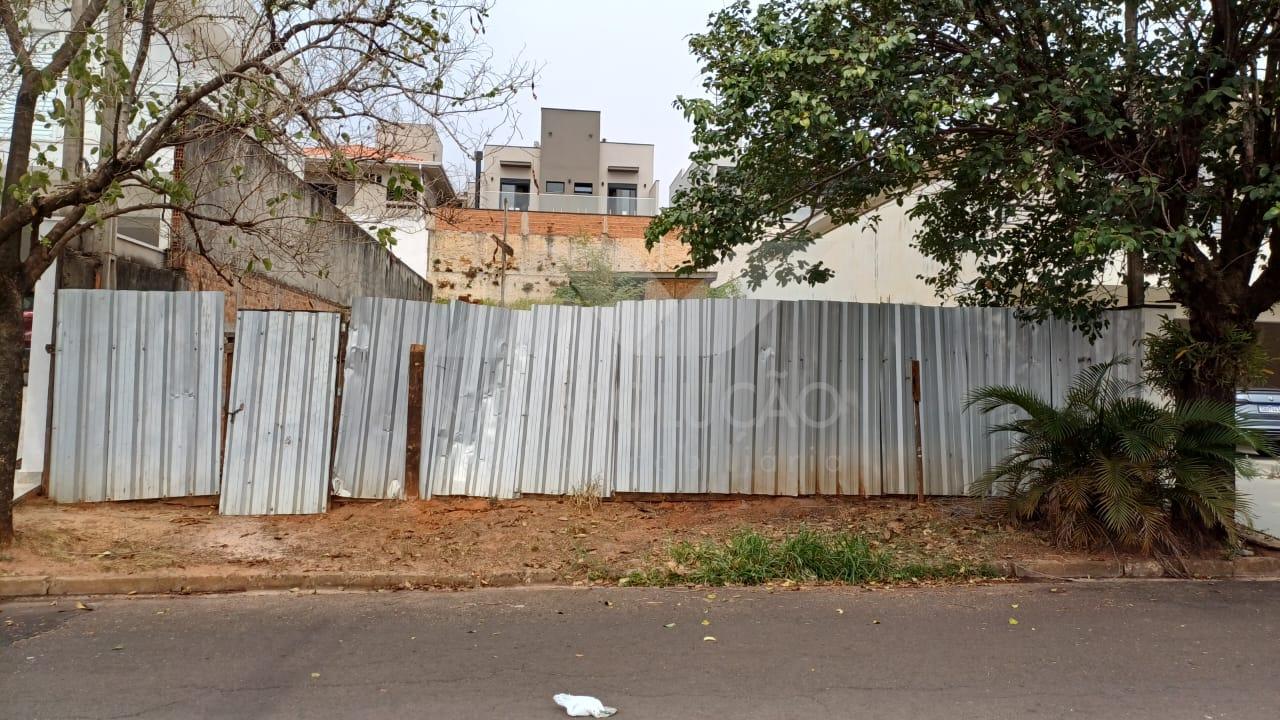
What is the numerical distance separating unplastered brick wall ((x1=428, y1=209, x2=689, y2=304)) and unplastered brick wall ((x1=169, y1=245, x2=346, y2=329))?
17902 mm

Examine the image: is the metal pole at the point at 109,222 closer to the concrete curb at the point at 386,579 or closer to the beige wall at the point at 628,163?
the concrete curb at the point at 386,579

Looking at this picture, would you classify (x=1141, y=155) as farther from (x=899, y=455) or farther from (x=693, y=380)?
(x=693, y=380)

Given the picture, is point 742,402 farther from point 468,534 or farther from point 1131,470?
point 1131,470

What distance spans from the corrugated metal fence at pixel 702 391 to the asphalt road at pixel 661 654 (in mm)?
2000

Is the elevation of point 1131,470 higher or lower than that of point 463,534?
higher

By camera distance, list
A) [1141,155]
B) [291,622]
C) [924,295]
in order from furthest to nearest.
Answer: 1. [924,295]
2. [1141,155]
3. [291,622]

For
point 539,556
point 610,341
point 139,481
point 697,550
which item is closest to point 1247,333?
point 697,550

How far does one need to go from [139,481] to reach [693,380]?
5077mm

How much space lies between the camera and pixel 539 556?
22.0ft

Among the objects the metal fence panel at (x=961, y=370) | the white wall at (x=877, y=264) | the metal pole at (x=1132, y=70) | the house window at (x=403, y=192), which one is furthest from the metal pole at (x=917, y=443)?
the house window at (x=403, y=192)

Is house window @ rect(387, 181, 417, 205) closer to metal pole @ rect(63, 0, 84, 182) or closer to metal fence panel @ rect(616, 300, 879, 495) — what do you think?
metal fence panel @ rect(616, 300, 879, 495)

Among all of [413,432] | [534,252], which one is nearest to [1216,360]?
[413,432]

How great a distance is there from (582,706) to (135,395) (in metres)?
5.70

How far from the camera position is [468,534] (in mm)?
7125
